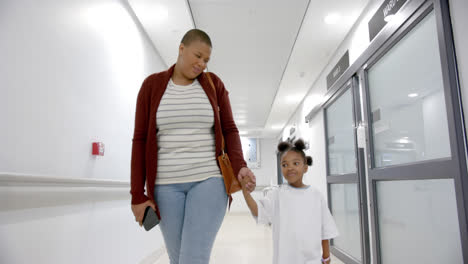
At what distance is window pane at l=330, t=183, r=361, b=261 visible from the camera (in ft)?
13.0

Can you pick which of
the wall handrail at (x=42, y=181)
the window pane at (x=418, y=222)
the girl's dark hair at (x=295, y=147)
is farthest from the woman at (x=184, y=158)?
the window pane at (x=418, y=222)

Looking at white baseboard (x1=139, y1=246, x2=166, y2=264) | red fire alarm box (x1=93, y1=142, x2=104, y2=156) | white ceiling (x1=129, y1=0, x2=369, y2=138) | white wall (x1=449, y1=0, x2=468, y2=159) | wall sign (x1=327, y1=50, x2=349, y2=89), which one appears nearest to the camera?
white wall (x1=449, y1=0, x2=468, y2=159)

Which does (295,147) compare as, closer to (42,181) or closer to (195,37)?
(195,37)

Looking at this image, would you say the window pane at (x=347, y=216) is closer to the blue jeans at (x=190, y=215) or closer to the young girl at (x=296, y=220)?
the young girl at (x=296, y=220)

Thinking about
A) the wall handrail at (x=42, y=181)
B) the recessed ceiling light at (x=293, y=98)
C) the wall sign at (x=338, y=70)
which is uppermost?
the recessed ceiling light at (x=293, y=98)

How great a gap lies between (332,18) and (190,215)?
3.21m

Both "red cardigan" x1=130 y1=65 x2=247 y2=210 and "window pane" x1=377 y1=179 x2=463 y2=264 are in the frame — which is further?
"window pane" x1=377 y1=179 x2=463 y2=264

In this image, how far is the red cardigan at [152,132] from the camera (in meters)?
1.22

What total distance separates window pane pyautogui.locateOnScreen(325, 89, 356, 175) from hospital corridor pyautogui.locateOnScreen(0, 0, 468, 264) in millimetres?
47

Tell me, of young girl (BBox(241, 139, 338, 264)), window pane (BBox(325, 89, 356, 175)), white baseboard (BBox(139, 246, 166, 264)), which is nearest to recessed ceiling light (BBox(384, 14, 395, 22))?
window pane (BBox(325, 89, 356, 175))

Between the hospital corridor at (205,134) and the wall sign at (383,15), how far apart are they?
0.06 ft

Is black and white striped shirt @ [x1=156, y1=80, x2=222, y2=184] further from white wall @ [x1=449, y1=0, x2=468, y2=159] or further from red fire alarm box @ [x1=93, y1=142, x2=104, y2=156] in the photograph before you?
white wall @ [x1=449, y1=0, x2=468, y2=159]

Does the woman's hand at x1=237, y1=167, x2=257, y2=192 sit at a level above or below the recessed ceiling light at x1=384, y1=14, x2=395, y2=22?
below

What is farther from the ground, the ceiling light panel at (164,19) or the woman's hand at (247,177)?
the ceiling light panel at (164,19)
